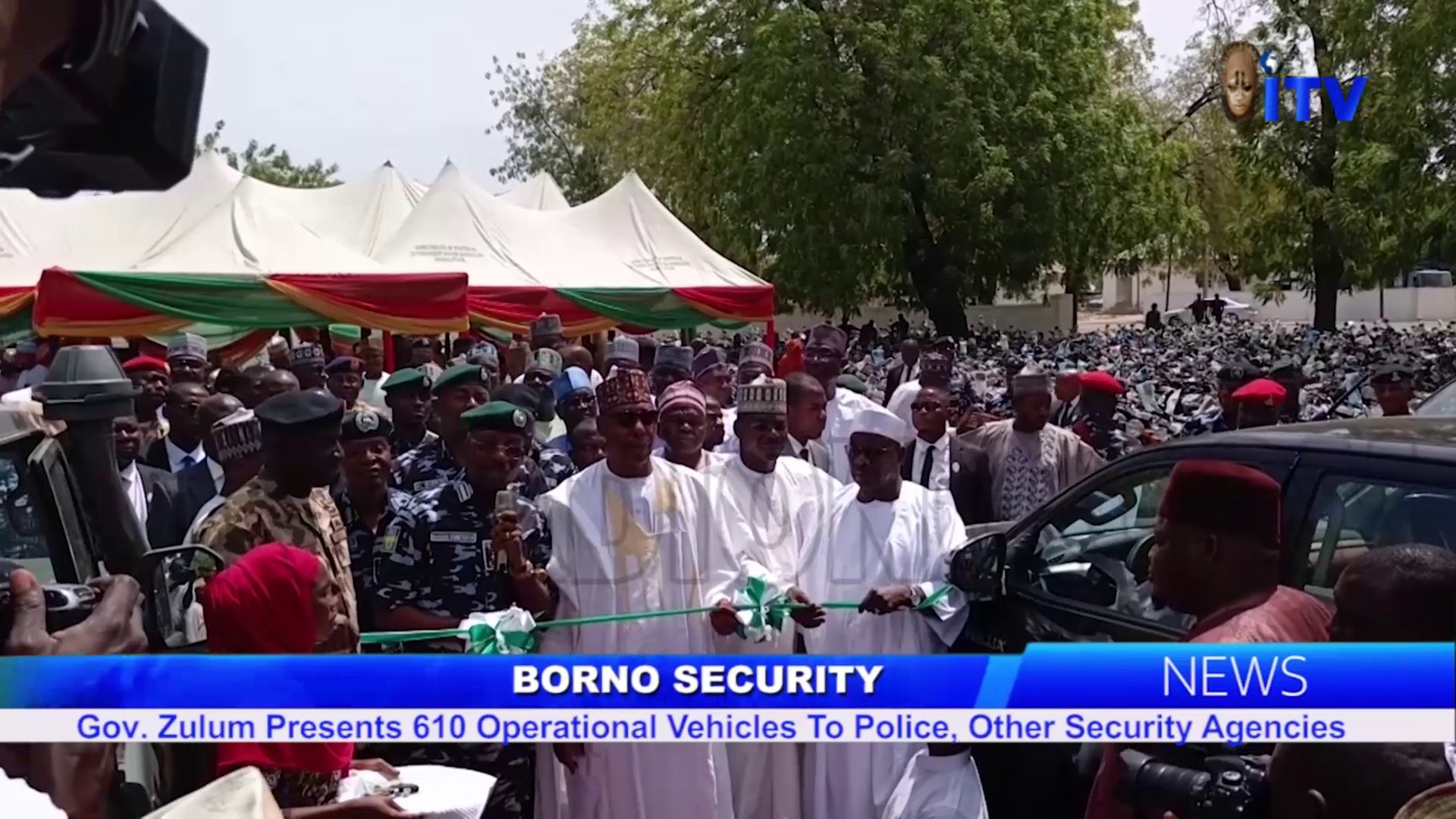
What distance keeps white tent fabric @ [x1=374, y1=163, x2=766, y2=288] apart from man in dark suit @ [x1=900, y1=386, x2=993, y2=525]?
6062 mm

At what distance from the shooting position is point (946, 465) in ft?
19.7

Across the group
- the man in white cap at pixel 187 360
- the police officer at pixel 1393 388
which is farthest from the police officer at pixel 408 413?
the police officer at pixel 1393 388

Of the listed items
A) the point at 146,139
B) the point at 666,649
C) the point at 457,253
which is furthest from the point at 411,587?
the point at 457,253

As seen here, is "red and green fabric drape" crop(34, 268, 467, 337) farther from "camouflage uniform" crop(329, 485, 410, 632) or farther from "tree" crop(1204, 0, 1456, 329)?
"tree" crop(1204, 0, 1456, 329)

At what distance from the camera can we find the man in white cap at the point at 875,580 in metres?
4.02

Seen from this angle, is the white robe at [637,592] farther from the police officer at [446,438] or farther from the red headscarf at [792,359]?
the red headscarf at [792,359]

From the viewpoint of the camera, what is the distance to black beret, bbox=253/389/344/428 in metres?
3.59

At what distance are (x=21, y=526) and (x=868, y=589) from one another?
→ 2360 mm

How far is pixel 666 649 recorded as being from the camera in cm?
373

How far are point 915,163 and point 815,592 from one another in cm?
1646

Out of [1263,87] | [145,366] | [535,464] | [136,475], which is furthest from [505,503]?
[1263,87]

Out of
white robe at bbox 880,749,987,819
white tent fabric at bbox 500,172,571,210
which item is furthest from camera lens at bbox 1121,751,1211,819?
white tent fabric at bbox 500,172,571,210

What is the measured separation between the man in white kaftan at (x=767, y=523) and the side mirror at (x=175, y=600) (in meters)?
1.47

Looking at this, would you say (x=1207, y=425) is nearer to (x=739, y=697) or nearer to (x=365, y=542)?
(x=365, y=542)
